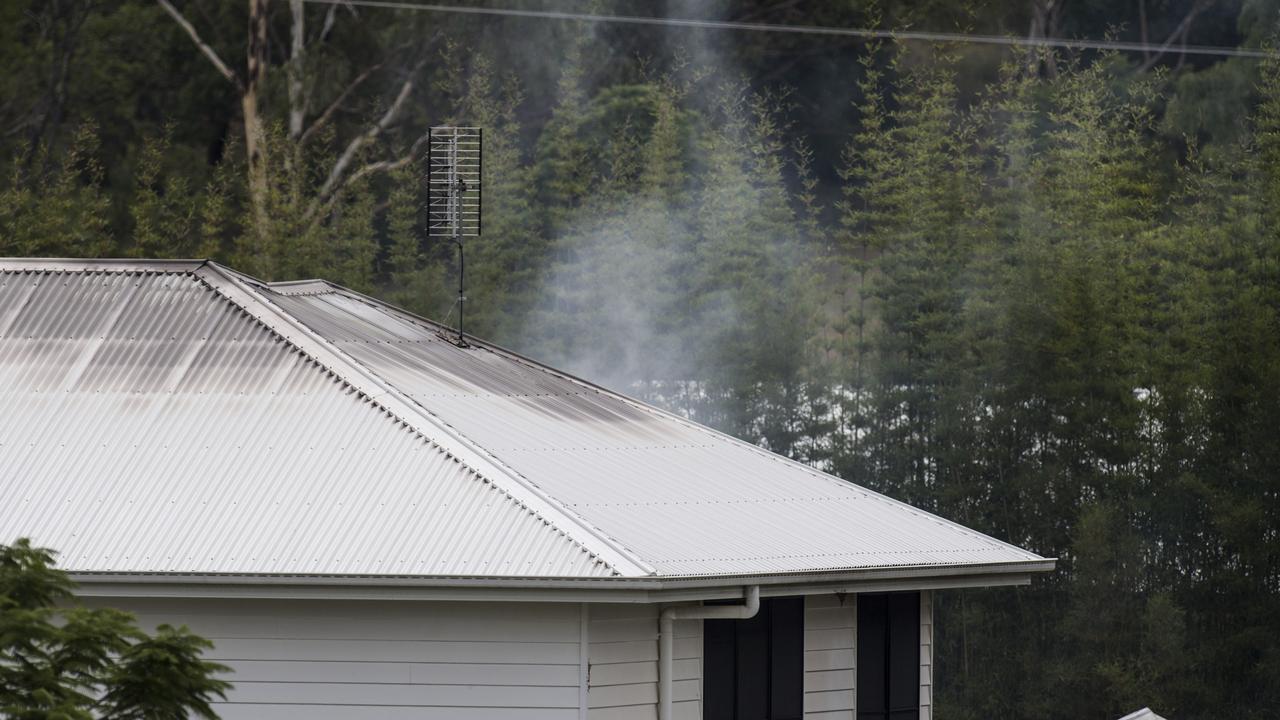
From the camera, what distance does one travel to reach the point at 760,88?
27953 mm

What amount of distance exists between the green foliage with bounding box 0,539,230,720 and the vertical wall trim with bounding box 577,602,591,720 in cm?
263

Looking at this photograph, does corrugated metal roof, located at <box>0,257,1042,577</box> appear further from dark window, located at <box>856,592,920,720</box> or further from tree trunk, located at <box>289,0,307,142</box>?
tree trunk, located at <box>289,0,307,142</box>

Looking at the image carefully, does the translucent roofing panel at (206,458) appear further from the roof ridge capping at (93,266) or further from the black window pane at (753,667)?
the black window pane at (753,667)

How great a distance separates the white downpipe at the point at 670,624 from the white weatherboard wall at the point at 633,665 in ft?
0.12

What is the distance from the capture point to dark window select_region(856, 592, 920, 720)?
41.3 feet

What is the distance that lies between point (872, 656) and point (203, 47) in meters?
20.0

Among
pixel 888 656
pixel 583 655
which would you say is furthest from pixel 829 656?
pixel 583 655

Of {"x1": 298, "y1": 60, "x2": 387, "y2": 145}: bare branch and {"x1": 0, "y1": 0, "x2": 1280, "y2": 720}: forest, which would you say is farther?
{"x1": 298, "y1": 60, "x2": 387, "y2": 145}: bare branch

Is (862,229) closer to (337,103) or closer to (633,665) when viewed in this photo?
(337,103)

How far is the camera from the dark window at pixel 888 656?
1258 cm

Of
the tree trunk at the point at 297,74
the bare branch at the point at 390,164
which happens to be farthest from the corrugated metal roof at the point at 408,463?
the tree trunk at the point at 297,74

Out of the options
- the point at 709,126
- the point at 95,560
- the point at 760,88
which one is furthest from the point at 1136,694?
the point at 95,560

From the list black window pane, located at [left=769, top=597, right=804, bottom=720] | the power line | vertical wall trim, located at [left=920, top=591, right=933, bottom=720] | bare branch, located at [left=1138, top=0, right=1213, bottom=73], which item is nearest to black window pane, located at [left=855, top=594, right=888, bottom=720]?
vertical wall trim, located at [left=920, top=591, right=933, bottom=720]

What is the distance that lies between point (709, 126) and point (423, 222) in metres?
4.30
